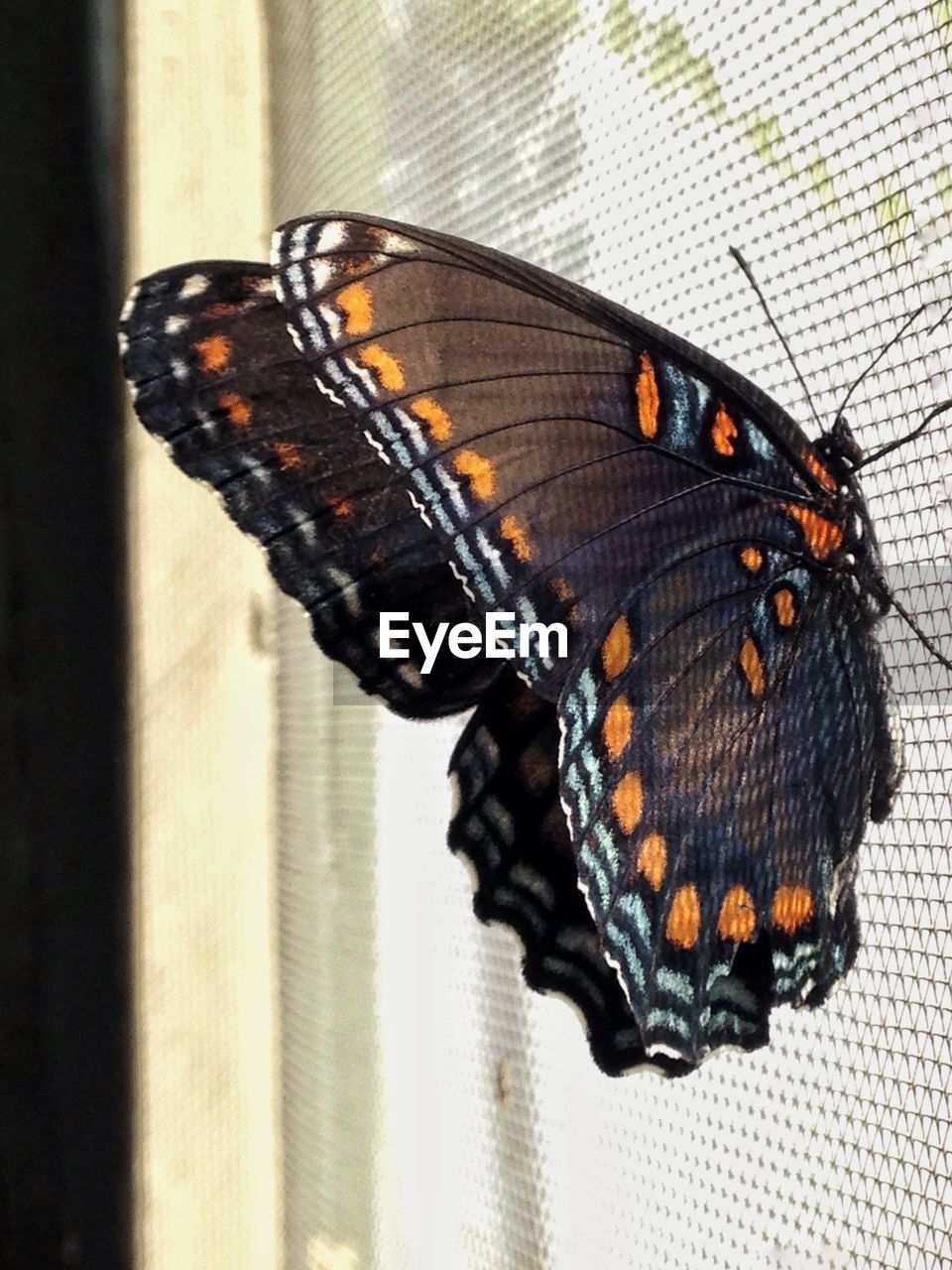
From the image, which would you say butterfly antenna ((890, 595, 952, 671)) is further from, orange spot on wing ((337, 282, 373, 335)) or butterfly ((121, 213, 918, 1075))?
orange spot on wing ((337, 282, 373, 335))

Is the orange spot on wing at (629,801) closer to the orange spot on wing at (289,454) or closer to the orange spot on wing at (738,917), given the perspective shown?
the orange spot on wing at (738,917)

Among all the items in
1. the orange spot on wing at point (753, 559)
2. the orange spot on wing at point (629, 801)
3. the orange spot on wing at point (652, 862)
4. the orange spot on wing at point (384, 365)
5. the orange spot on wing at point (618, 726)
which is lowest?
the orange spot on wing at point (652, 862)

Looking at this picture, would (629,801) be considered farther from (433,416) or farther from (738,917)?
(433,416)

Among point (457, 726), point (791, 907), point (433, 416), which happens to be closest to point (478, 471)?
point (433, 416)

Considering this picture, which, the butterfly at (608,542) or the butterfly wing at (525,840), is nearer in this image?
the butterfly at (608,542)

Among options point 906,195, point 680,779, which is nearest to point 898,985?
point 680,779

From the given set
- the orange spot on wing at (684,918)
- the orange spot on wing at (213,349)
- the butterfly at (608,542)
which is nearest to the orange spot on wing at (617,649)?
the butterfly at (608,542)
